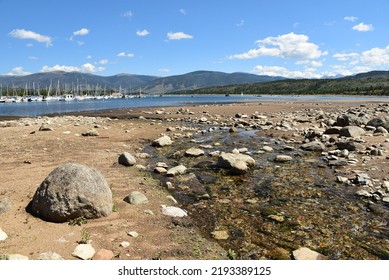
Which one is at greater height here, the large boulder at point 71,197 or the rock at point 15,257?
the large boulder at point 71,197

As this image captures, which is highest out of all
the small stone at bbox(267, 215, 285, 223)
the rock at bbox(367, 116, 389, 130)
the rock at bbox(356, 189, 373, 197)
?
the rock at bbox(367, 116, 389, 130)

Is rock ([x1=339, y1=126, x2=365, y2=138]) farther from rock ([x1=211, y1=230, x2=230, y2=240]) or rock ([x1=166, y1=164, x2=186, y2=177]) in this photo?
rock ([x1=211, y1=230, x2=230, y2=240])

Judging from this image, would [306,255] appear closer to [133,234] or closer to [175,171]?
[133,234]

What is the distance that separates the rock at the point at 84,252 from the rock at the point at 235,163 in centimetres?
895

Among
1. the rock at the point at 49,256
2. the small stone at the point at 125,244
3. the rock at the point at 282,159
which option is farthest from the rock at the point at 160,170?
the rock at the point at 49,256

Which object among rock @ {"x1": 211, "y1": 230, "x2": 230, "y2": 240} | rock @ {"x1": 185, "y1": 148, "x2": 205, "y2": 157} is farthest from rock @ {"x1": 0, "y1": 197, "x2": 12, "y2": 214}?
rock @ {"x1": 185, "y1": 148, "x2": 205, "y2": 157}

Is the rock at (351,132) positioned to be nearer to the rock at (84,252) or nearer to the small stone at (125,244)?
the small stone at (125,244)

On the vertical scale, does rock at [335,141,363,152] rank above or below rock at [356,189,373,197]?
above

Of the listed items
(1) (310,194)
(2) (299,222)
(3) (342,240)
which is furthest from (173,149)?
(3) (342,240)

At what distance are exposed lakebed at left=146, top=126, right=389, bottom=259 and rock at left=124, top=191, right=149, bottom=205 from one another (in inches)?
57.7

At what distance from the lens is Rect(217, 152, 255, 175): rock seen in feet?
49.5

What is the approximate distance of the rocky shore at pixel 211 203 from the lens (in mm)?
7965
